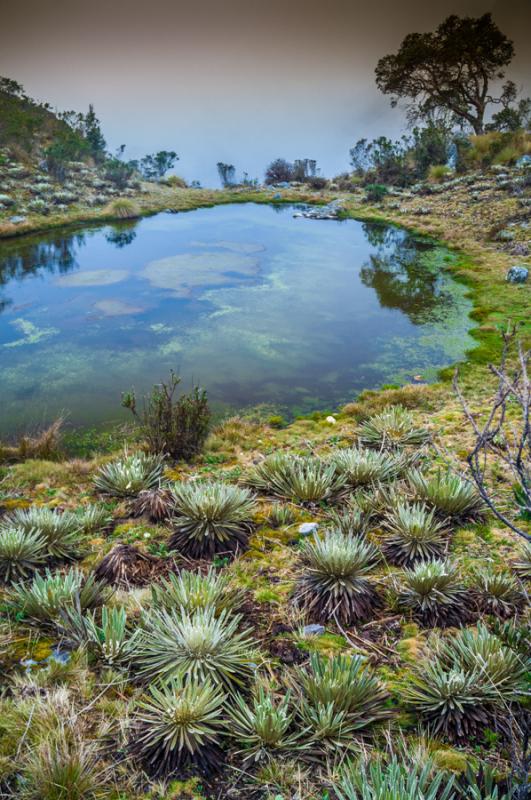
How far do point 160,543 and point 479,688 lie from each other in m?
2.90

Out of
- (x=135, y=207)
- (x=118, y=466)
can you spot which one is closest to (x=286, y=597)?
(x=118, y=466)

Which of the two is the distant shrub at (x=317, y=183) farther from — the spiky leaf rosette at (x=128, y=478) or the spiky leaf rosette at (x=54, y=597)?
the spiky leaf rosette at (x=54, y=597)

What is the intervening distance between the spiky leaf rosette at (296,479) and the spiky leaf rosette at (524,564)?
72.5 inches

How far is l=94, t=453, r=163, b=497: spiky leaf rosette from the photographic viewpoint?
19.1 ft

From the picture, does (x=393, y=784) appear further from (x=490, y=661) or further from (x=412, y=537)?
(x=412, y=537)

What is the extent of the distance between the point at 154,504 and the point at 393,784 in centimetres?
356

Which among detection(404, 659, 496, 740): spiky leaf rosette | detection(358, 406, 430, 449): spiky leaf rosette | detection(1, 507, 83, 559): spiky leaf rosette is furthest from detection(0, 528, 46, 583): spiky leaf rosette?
detection(358, 406, 430, 449): spiky leaf rosette

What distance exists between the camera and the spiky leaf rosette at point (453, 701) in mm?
2797

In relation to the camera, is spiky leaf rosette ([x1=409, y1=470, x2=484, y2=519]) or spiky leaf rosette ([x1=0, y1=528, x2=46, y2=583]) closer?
spiky leaf rosette ([x1=0, y1=528, x2=46, y2=583])

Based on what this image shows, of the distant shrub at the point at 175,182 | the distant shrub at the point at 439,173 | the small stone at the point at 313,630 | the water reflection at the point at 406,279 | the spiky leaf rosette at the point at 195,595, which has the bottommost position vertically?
the small stone at the point at 313,630

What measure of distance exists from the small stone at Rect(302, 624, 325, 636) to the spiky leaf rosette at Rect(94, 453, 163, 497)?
9.26 feet

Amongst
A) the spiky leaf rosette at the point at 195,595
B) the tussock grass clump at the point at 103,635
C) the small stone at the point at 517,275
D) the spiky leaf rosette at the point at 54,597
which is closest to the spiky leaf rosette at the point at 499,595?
the spiky leaf rosette at the point at 195,595

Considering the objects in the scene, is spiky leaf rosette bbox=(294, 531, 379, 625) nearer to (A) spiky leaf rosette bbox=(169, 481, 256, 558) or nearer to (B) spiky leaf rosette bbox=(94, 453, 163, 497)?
(A) spiky leaf rosette bbox=(169, 481, 256, 558)

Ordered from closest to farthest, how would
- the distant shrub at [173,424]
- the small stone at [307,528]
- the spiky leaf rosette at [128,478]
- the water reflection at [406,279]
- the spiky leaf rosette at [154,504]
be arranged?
1. the small stone at [307,528]
2. the spiky leaf rosette at [154,504]
3. the spiky leaf rosette at [128,478]
4. the distant shrub at [173,424]
5. the water reflection at [406,279]
